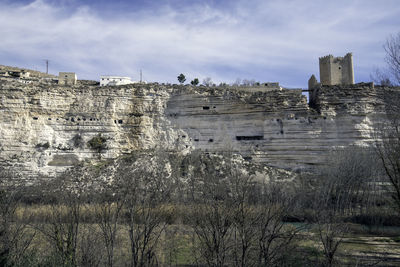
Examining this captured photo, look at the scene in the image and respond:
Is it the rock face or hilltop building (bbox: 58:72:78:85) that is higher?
hilltop building (bbox: 58:72:78:85)

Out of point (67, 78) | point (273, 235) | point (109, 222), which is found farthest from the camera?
point (67, 78)

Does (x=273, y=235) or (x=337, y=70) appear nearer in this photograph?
(x=273, y=235)

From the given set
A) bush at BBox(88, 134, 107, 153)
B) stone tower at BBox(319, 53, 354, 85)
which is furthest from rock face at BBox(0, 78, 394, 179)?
stone tower at BBox(319, 53, 354, 85)

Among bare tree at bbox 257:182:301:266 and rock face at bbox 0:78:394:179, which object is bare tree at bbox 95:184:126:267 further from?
rock face at bbox 0:78:394:179

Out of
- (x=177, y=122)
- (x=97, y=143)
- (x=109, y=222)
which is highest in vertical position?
(x=177, y=122)

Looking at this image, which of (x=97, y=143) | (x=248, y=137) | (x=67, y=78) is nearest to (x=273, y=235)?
(x=248, y=137)

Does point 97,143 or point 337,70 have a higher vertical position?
point 337,70

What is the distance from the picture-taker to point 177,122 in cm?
3653

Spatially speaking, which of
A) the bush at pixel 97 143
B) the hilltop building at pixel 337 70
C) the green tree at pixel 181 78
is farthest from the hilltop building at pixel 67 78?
the hilltop building at pixel 337 70

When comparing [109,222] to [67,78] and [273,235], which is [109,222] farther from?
[67,78]

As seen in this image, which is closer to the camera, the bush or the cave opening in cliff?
the bush

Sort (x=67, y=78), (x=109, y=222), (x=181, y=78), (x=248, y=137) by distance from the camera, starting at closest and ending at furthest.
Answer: (x=109, y=222), (x=248, y=137), (x=67, y=78), (x=181, y=78)

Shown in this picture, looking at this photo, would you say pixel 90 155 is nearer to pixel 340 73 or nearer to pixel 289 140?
pixel 289 140

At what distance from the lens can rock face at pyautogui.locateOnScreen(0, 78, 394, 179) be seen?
109 ft
